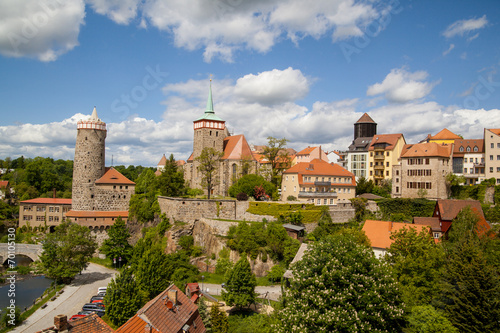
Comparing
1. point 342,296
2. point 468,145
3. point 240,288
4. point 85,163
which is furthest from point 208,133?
point 342,296

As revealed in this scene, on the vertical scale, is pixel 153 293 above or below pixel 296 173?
below

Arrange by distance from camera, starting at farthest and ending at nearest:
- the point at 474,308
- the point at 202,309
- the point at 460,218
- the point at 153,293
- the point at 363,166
→ the point at 363,166 → the point at 460,218 → the point at 153,293 → the point at 202,309 → the point at 474,308

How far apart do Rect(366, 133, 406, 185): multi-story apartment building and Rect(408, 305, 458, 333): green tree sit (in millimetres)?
37030

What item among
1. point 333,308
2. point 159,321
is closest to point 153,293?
point 159,321

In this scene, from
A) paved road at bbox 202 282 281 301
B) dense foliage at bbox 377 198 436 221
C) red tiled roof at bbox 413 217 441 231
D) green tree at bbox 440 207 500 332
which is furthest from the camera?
dense foliage at bbox 377 198 436 221

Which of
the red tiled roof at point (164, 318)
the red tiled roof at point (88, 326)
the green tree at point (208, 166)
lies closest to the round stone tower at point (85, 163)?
the green tree at point (208, 166)

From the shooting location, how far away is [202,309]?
71.7ft

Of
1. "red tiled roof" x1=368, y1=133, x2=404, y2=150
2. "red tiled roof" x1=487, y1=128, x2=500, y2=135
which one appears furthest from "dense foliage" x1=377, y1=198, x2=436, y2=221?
"red tiled roof" x1=487, y1=128, x2=500, y2=135

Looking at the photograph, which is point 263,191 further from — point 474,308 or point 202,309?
point 474,308

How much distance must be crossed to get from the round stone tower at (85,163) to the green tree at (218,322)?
108 ft

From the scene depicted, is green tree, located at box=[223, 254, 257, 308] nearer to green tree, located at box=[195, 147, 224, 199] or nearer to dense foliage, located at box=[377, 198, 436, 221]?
green tree, located at box=[195, 147, 224, 199]

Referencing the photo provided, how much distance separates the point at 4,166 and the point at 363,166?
95733mm

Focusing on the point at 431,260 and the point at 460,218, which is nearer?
the point at 431,260

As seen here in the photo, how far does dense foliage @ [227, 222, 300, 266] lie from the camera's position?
1336 inches
